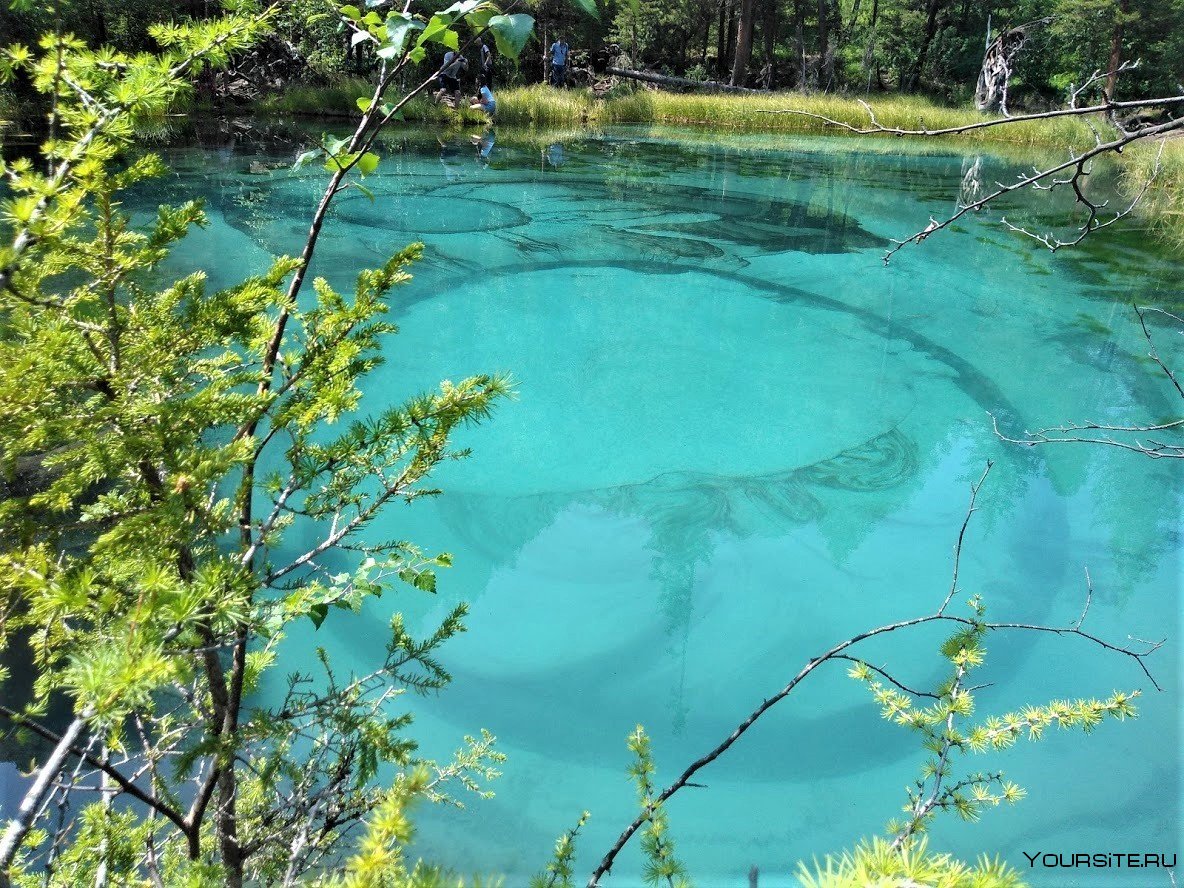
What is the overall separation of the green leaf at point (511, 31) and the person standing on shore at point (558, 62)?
1635 cm

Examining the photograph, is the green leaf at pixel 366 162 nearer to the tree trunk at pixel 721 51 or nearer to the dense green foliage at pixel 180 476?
the dense green foliage at pixel 180 476

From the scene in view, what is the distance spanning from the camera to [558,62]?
15570 mm

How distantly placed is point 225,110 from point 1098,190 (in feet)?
42.1

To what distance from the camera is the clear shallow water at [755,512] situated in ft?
6.10

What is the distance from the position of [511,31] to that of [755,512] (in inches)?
90.7

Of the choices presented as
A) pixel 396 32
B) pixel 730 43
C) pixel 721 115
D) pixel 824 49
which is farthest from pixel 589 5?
pixel 730 43

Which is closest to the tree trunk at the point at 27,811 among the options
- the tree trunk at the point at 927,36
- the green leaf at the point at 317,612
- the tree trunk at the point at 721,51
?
the green leaf at the point at 317,612

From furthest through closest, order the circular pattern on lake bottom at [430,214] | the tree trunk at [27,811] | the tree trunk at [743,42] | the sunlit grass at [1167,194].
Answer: the tree trunk at [743,42] → the sunlit grass at [1167,194] → the circular pattern on lake bottom at [430,214] → the tree trunk at [27,811]

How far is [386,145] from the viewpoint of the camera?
9.99 m

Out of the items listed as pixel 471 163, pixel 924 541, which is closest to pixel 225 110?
pixel 471 163

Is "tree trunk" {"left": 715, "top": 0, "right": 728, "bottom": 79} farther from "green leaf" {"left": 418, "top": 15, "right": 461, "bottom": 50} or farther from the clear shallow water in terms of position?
"green leaf" {"left": 418, "top": 15, "right": 461, "bottom": 50}

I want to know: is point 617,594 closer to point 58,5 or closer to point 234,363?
point 234,363

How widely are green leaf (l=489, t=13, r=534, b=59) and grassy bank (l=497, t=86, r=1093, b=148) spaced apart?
486 inches

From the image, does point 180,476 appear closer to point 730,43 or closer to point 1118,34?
point 1118,34
